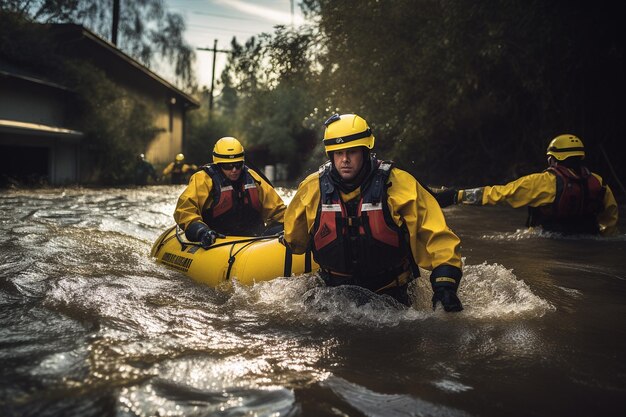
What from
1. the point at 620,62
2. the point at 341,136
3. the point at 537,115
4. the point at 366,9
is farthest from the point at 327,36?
the point at 341,136

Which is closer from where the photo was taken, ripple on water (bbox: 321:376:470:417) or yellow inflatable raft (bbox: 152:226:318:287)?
ripple on water (bbox: 321:376:470:417)

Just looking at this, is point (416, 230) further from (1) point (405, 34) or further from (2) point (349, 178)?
(1) point (405, 34)

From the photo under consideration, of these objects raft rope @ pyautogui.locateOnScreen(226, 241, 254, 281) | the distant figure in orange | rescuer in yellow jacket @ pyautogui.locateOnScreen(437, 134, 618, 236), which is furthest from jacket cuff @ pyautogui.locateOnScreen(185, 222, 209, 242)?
the distant figure in orange

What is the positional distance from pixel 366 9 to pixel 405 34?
1099 mm

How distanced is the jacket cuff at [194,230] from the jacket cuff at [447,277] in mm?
2918

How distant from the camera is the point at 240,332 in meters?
3.90

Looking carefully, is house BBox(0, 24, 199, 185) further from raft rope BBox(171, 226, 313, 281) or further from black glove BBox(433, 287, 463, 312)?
black glove BBox(433, 287, 463, 312)

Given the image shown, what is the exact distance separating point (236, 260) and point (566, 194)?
4.45 metres

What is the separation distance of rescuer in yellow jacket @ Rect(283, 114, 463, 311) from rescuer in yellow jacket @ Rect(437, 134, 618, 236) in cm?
269

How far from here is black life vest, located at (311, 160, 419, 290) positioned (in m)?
4.10

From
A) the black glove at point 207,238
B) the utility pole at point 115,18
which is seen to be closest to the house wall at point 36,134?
the utility pole at point 115,18

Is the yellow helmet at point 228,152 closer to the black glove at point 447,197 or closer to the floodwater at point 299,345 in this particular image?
the floodwater at point 299,345

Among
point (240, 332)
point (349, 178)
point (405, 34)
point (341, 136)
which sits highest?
point (405, 34)

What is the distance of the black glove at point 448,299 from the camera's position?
3766 mm
